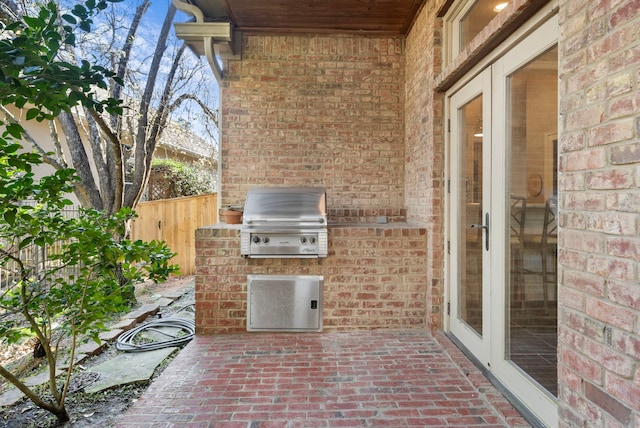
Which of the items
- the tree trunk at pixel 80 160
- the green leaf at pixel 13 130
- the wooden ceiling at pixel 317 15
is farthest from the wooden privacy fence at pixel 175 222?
the green leaf at pixel 13 130

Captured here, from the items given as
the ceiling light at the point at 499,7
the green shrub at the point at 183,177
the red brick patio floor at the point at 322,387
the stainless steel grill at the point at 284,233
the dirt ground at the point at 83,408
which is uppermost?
the ceiling light at the point at 499,7

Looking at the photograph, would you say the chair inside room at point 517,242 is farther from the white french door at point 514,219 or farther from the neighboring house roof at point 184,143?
the neighboring house roof at point 184,143

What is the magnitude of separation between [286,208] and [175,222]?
4175 mm

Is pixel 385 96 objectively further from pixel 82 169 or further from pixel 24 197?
pixel 82 169

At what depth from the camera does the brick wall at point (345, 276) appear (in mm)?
3605

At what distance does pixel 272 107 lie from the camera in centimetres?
439

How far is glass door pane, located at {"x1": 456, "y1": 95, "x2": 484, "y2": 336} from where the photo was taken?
9.09 ft

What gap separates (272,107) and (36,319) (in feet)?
10.4

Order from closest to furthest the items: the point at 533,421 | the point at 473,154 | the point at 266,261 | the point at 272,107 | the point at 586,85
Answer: the point at 586,85, the point at 533,421, the point at 473,154, the point at 266,261, the point at 272,107

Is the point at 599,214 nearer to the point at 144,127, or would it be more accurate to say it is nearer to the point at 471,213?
the point at 471,213

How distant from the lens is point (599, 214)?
141 centimetres

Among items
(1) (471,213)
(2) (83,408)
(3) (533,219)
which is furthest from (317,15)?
(2) (83,408)

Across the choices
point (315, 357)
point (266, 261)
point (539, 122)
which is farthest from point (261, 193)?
point (539, 122)

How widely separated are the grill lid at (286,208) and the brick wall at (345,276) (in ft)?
0.85
